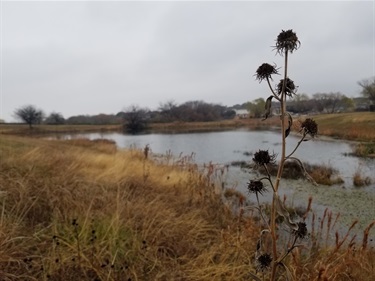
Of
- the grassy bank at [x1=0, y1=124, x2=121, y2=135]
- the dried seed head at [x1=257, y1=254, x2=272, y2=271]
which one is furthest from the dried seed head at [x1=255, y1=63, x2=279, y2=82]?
the grassy bank at [x1=0, y1=124, x2=121, y2=135]

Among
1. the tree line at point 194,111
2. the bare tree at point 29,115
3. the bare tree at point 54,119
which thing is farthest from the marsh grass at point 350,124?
the bare tree at point 54,119

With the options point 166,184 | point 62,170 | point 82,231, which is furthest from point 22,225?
point 166,184

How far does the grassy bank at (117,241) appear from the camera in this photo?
10.0ft

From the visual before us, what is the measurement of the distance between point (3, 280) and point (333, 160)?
14.5 metres

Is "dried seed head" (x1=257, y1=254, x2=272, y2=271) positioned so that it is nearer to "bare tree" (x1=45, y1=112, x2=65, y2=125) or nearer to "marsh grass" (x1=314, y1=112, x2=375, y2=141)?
"marsh grass" (x1=314, y1=112, x2=375, y2=141)

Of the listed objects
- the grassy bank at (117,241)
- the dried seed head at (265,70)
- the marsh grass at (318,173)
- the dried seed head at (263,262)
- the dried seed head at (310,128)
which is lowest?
the marsh grass at (318,173)

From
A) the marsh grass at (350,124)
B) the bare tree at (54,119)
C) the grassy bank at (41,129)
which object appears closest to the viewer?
the marsh grass at (350,124)

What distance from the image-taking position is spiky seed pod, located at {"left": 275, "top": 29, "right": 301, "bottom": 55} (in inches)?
50.8

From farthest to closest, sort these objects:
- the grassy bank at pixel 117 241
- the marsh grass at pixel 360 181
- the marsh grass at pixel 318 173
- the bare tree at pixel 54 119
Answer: the bare tree at pixel 54 119
the marsh grass at pixel 318 173
the marsh grass at pixel 360 181
the grassy bank at pixel 117 241

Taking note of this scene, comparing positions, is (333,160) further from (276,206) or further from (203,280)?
(276,206)

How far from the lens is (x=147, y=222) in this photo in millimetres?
4324

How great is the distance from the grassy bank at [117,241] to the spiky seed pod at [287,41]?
54.4 inches

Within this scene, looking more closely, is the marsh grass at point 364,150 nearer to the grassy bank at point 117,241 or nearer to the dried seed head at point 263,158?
the grassy bank at point 117,241

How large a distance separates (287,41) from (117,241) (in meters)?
3.09
